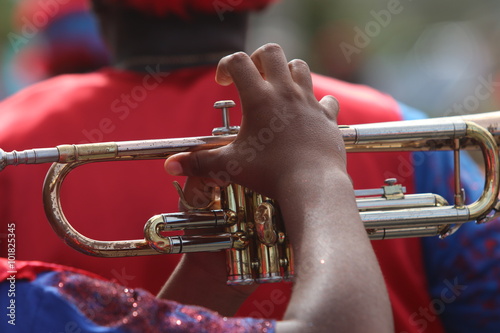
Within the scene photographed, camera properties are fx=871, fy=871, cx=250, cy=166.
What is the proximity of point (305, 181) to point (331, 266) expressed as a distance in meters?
0.20

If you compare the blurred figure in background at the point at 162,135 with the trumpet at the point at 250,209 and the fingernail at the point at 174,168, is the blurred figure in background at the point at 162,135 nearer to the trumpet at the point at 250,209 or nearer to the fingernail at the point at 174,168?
the trumpet at the point at 250,209

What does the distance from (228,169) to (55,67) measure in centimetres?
343

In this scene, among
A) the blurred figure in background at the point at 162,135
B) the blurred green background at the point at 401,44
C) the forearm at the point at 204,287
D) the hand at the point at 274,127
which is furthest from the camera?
the blurred green background at the point at 401,44

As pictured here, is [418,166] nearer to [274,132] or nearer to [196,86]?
[196,86]

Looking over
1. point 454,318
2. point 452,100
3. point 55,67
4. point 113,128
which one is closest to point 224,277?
point 113,128

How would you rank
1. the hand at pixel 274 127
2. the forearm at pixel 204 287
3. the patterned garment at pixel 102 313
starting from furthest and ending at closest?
1. the forearm at pixel 204 287
2. the hand at pixel 274 127
3. the patterned garment at pixel 102 313

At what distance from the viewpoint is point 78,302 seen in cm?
140

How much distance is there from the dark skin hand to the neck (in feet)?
2.12

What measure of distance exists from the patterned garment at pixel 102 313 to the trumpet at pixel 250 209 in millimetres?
429

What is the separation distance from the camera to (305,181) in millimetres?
1597

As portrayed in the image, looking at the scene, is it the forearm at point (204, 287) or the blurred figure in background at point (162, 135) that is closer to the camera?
the forearm at point (204, 287)

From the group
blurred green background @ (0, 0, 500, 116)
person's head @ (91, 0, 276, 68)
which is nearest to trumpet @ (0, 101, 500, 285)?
person's head @ (91, 0, 276, 68)

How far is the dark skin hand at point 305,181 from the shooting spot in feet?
4.67

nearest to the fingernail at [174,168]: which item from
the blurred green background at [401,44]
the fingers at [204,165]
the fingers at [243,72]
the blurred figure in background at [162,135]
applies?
the fingers at [204,165]
